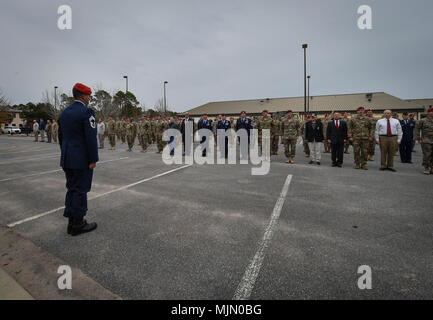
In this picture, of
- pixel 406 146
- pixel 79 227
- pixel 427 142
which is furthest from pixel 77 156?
pixel 406 146

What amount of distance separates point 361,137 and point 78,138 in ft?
30.3

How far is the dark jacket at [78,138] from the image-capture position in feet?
11.0

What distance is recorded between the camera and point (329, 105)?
1751 inches

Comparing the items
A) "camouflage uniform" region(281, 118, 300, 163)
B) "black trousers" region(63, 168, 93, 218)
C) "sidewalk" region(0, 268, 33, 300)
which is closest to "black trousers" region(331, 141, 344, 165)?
"camouflage uniform" region(281, 118, 300, 163)

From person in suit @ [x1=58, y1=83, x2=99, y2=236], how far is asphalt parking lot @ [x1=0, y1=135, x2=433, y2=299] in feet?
1.13

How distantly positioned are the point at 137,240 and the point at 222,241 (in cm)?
118

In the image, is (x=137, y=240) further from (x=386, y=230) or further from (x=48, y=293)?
(x=386, y=230)

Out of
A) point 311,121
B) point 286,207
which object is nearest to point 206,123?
point 311,121

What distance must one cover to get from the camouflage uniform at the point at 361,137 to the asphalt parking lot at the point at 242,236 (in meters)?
2.33

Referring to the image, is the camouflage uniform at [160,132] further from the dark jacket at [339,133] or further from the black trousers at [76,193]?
the black trousers at [76,193]

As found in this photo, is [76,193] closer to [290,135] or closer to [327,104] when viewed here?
[290,135]

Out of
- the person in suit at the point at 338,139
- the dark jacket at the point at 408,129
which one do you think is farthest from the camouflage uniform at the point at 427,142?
the person in suit at the point at 338,139

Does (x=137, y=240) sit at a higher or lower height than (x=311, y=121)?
lower
